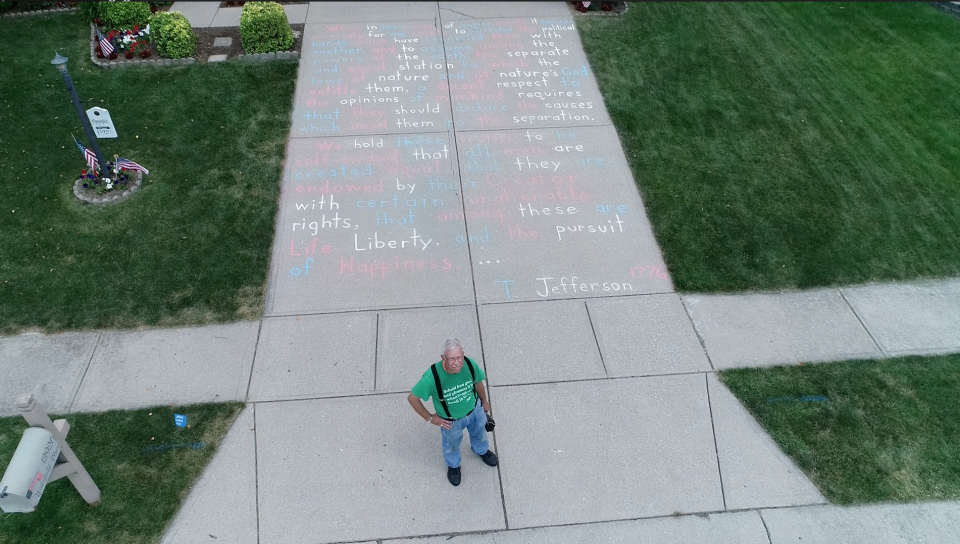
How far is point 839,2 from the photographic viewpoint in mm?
12672

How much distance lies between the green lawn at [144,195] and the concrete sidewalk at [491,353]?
1.26 feet

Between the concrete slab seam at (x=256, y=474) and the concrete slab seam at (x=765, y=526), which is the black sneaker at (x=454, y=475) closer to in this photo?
the concrete slab seam at (x=256, y=474)

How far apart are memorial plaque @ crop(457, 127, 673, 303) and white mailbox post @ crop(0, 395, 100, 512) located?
13.9ft

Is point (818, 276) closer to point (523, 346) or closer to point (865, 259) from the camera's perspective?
point (865, 259)

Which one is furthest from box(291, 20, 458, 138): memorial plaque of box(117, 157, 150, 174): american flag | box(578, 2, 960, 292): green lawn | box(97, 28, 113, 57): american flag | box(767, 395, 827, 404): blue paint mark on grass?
box(767, 395, 827, 404): blue paint mark on grass

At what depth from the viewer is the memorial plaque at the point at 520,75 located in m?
9.51

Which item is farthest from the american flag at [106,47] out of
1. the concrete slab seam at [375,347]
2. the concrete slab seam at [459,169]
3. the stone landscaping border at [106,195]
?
the concrete slab seam at [375,347]

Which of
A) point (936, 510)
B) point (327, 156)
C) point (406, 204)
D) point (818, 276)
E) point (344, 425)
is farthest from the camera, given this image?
point (327, 156)

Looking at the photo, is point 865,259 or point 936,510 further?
point 865,259

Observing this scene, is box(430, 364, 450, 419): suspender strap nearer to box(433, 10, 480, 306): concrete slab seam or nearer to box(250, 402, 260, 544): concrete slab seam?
box(433, 10, 480, 306): concrete slab seam

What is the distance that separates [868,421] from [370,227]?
6046mm

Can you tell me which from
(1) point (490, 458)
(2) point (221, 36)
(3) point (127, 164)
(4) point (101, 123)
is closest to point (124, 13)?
(2) point (221, 36)

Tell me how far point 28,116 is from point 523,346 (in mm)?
8612

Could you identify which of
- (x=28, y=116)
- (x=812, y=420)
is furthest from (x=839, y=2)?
(x=28, y=116)
